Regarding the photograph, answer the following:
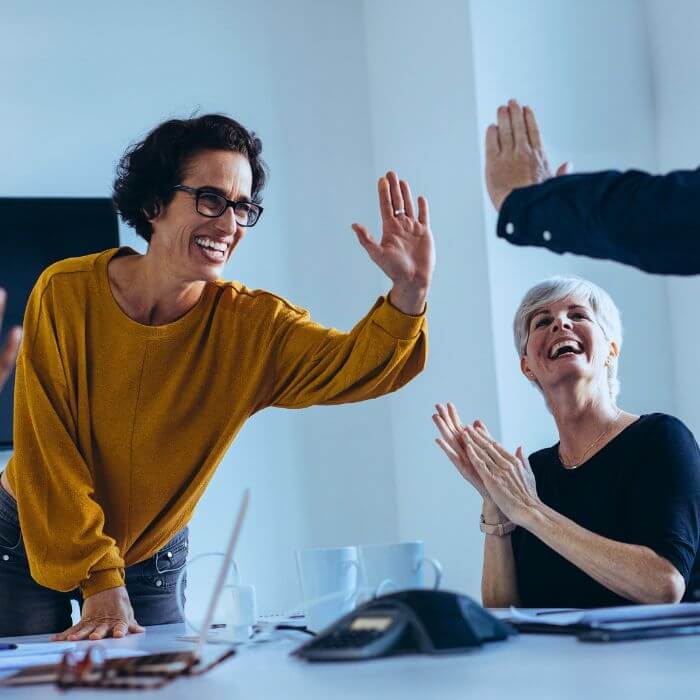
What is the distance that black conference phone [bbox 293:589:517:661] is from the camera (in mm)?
960

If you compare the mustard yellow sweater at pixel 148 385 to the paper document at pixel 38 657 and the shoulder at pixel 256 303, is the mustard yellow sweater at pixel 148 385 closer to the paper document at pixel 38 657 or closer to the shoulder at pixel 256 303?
the shoulder at pixel 256 303

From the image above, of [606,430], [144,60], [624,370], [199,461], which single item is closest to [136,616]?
[199,461]

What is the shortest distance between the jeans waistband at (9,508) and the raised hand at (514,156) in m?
1.12

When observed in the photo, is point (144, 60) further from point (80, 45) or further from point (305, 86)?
point (305, 86)

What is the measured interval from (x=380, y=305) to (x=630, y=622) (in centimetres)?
86

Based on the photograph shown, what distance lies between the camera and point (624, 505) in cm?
175

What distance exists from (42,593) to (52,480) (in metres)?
0.31

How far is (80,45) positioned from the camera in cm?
367

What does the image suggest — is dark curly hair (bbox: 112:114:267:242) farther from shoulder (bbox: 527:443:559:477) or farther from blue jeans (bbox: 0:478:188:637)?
shoulder (bbox: 527:443:559:477)

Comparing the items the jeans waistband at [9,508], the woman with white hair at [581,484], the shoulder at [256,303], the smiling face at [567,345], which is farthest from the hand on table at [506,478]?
the jeans waistband at [9,508]

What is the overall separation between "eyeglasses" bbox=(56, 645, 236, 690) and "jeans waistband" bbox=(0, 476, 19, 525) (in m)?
0.94

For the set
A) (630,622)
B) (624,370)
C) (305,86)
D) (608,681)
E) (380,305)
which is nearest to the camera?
(608,681)

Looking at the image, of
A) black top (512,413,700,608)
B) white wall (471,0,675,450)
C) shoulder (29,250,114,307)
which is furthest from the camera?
white wall (471,0,675,450)

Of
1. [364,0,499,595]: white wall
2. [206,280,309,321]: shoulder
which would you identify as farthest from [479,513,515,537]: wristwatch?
[364,0,499,595]: white wall
